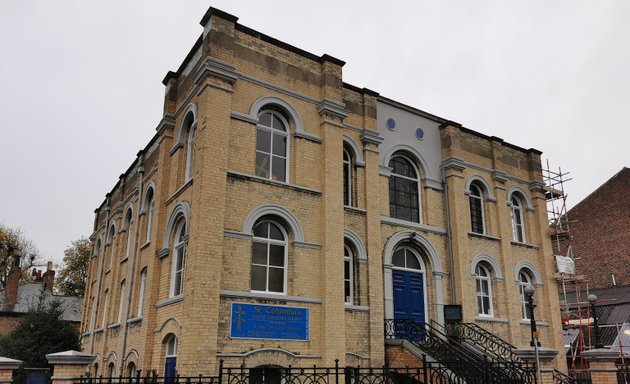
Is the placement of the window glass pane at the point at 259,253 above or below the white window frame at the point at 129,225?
below

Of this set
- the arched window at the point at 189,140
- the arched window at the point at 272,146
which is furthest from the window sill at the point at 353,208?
the arched window at the point at 189,140

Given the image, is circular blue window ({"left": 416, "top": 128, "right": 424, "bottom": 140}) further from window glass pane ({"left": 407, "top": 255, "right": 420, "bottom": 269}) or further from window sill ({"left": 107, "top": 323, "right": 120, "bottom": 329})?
window sill ({"left": 107, "top": 323, "right": 120, "bottom": 329})

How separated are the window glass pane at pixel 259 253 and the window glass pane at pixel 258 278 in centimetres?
15

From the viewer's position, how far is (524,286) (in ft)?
66.0

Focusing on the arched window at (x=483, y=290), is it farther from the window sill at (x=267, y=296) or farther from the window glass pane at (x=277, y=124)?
the window glass pane at (x=277, y=124)

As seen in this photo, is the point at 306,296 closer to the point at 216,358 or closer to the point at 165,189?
the point at 216,358

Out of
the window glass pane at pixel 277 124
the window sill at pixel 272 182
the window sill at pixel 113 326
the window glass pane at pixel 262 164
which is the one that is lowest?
the window sill at pixel 113 326

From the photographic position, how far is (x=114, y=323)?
20531 millimetres

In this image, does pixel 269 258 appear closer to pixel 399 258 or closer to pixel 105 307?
pixel 399 258

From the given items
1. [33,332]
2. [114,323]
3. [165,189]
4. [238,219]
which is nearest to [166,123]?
[165,189]

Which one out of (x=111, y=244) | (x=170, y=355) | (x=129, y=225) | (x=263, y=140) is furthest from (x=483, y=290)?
(x=111, y=244)

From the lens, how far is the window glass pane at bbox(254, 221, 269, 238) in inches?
543

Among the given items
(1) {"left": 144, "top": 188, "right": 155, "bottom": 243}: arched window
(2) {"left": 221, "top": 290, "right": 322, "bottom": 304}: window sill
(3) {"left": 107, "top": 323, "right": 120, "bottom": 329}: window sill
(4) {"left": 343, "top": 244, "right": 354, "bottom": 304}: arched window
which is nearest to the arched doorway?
(4) {"left": 343, "top": 244, "right": 354, "bottom": 304}: arched window

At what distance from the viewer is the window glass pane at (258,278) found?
13.3m
